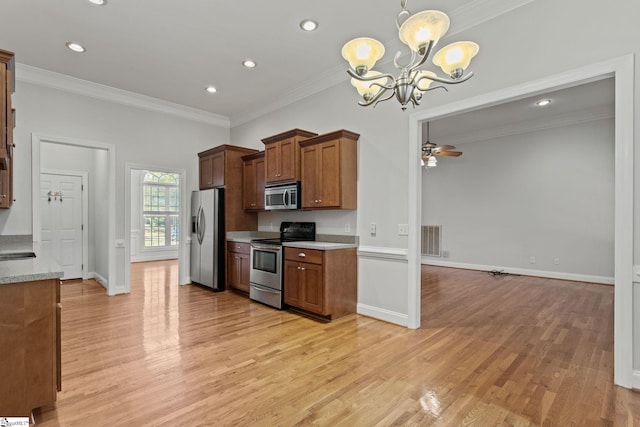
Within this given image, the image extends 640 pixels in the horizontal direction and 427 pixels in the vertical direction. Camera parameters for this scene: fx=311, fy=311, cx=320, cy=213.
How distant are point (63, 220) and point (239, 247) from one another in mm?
3816

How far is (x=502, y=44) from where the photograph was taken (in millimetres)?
2922

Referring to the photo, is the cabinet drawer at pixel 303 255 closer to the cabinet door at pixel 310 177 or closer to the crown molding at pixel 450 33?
the cabinet door at pixel 310 177

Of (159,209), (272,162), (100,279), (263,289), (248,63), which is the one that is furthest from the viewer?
(159,209)

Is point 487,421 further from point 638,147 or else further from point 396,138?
point 396,138

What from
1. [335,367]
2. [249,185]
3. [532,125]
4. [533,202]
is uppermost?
[532,125]

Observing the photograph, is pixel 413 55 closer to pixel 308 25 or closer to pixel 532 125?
pixel 308 25

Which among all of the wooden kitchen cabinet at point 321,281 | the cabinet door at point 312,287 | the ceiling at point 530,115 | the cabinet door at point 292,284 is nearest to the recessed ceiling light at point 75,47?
the wooden kitchen cabinet at point 321,281

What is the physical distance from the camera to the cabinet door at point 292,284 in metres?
4.04

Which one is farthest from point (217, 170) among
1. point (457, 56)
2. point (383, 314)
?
point (457, 56)

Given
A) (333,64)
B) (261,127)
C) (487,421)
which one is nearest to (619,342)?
(487,421)

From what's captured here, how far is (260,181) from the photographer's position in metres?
5.34

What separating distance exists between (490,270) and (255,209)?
5.42 meters

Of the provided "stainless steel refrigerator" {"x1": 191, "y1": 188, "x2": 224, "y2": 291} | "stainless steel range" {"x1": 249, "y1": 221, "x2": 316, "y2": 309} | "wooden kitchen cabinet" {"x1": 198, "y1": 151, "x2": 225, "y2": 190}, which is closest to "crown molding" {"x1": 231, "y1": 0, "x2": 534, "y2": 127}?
"wooden kitchen cabinet" {"x1": 198, "y1": 151, "x2": 225, "y2": 190}

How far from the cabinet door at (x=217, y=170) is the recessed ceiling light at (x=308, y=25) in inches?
111
